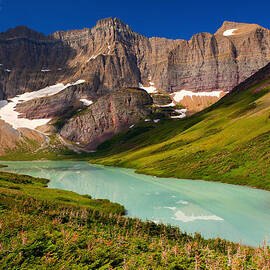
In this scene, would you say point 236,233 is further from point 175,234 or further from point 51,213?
point 51,213

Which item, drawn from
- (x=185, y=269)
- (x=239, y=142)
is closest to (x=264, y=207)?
(x=185, y=269)

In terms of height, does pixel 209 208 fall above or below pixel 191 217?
above

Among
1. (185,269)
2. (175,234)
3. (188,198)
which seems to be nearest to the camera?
(185,269)

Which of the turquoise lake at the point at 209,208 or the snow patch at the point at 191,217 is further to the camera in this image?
the snow patch at the point at 191,217

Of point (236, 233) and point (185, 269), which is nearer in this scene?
point (185, 269)

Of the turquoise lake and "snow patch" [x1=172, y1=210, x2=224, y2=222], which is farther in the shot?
"snow patch" [x1=172, y1=210, x2=224, y2=222]

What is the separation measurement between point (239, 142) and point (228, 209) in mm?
59662

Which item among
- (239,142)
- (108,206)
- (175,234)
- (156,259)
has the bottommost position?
(108,206)

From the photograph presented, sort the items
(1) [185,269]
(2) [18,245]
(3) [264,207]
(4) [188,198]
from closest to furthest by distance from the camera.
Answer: (1) [185,269] < (2) [18,245] < (3) [264,207] < (4) [188,198]

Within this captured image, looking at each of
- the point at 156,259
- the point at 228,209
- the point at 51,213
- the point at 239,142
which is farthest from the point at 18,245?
the point at 239,142

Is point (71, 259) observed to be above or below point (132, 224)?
above

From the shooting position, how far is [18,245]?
1636 cm

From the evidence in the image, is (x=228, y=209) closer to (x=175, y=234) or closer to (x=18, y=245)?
(x=175, y=234)

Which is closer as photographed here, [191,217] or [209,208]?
[191,217]
